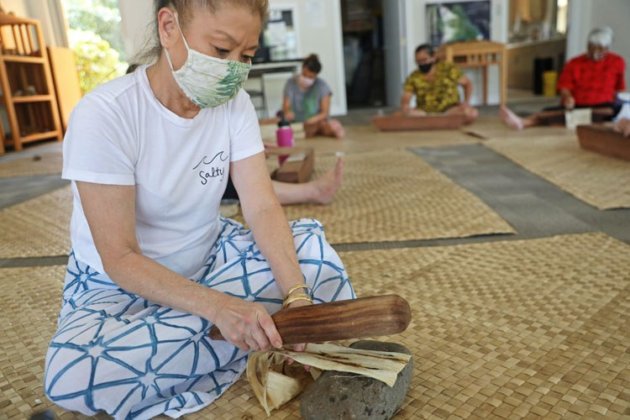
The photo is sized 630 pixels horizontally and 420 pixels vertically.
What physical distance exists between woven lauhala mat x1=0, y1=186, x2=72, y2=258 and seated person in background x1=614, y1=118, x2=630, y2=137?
193 cm

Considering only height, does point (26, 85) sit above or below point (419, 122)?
above

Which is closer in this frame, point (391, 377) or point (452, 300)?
point (391, 377)

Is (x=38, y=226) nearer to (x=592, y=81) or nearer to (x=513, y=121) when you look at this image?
(x=513, y=121)

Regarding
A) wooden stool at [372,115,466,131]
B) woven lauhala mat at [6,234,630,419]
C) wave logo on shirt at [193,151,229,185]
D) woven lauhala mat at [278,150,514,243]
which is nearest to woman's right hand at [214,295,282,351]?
woven lauhala mat at [6,234,630,419]

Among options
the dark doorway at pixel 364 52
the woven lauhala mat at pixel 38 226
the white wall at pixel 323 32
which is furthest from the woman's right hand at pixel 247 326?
the dark doorway at pixel 364 52

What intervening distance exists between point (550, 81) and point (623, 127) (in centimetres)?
411

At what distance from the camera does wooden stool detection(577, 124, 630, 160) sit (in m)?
1.98

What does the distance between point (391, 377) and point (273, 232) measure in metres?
0.27

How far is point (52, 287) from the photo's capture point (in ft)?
3.75

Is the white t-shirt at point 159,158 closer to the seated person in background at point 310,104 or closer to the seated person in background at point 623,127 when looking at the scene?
the seated person in background at point 623,127

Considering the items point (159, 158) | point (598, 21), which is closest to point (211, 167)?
point (159, 158)

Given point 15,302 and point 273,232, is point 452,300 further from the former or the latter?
point 15,302

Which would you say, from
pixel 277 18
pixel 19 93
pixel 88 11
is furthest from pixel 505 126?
pixel 88 11

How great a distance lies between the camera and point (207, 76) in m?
0.69
